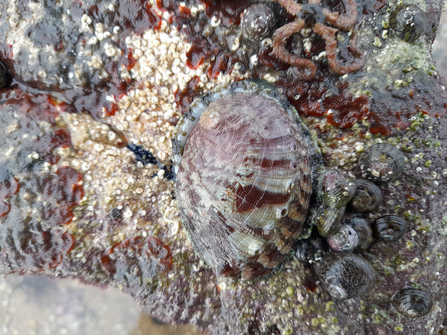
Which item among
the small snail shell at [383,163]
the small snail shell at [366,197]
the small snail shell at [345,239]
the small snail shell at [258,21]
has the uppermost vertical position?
the small snail shell at [258,21]

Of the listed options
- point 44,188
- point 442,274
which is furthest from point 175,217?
point 442,274

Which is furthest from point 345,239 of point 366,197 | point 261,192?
point 261,192

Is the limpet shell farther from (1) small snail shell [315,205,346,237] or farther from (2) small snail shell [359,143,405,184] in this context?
(2) small snail shell [359,143,405,184]

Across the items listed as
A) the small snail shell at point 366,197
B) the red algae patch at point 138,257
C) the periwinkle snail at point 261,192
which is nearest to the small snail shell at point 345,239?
the periwinkle snail at point 261,192

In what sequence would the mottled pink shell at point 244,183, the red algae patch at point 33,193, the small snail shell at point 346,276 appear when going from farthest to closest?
the red algae patch at point 33,193, the small snail shell at point 346,276, the mottled pink shell at point 244,183

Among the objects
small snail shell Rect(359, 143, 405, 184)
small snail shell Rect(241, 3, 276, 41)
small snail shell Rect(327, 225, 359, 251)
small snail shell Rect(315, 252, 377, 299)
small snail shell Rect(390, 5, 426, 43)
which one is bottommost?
small snail shell Rect(315, 252, 377, 299)

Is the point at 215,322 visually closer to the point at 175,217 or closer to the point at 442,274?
the point at 175,217

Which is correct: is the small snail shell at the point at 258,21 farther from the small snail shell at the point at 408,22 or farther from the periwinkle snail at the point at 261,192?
the small snail shell at the point at 408,22

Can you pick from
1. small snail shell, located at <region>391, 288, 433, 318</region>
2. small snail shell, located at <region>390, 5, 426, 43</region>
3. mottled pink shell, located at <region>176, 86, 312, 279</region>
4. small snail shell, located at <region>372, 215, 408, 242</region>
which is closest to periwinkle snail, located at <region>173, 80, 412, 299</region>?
mottled pink shell, located at <region>176, 86, 312, 279</region>
